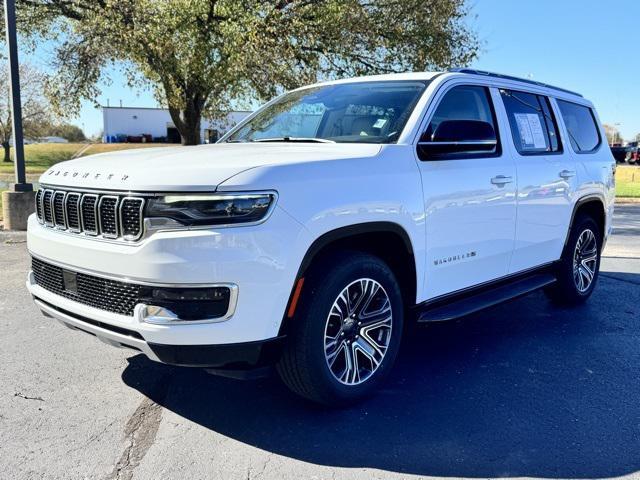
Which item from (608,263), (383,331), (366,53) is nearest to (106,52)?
(366,53)

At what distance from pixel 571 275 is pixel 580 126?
1589 millimetres

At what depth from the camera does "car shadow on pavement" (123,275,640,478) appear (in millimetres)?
3033

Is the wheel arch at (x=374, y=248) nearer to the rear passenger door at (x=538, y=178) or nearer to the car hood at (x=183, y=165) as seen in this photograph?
the car hood at (x=183, y=165)

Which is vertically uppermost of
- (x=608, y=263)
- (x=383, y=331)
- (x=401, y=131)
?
(x=401, y=131)

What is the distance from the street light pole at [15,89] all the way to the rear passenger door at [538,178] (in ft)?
28.0

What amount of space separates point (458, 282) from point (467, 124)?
1.12 metres

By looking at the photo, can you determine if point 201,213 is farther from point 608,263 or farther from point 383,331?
point 608,263

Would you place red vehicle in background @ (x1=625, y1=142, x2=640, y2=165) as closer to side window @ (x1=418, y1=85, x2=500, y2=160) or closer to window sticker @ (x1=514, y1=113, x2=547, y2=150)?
window sticker @ (x1=514, y1=113, x2=547, y2=150)

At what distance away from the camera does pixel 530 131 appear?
199 inches

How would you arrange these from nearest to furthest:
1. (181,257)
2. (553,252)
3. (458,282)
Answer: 1. (181,257)
2. (458,282)
3. (553,252)

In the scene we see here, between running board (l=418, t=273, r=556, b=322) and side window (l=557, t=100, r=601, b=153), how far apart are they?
1601 mm

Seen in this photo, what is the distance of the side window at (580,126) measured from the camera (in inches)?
229

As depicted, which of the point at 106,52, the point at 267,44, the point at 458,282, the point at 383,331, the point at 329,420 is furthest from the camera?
the point at 106,52

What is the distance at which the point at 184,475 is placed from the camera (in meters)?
2.83
